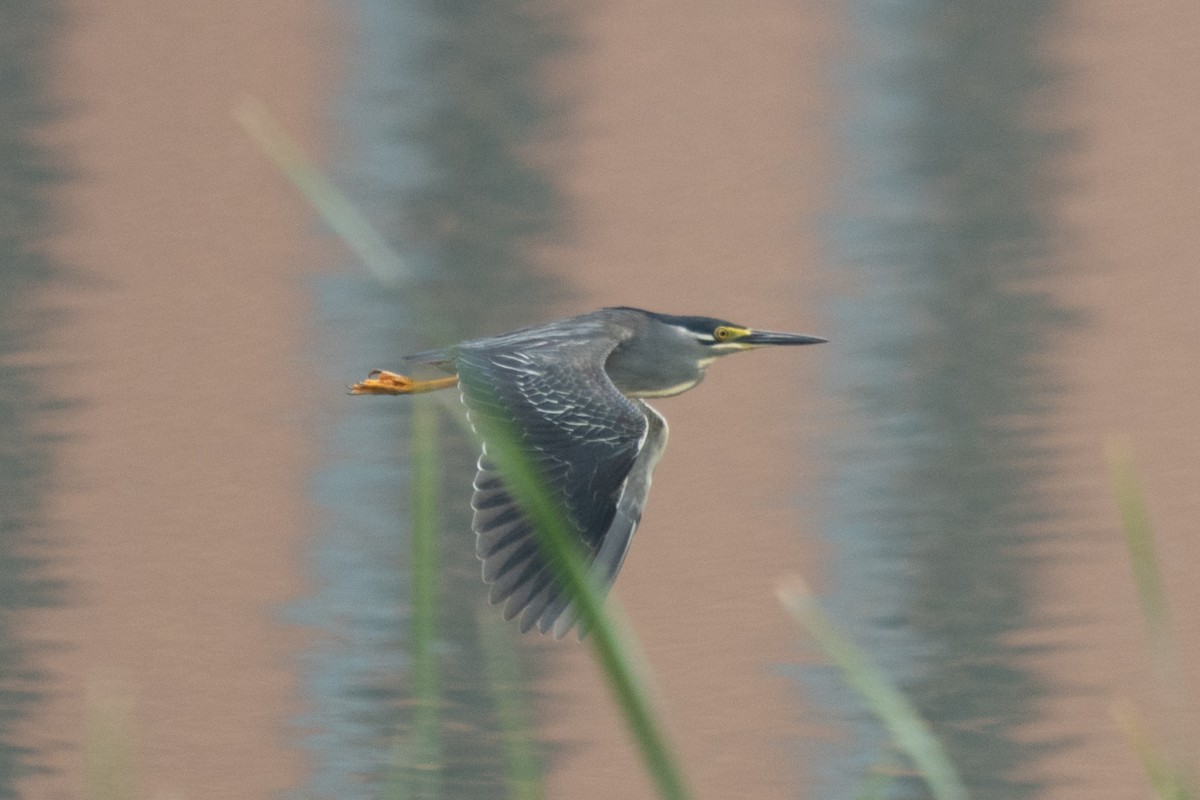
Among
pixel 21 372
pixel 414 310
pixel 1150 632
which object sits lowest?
pixel 1150 632

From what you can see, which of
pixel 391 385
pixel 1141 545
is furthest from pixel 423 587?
pixel 391 385

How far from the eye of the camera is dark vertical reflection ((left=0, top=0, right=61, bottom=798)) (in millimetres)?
7199

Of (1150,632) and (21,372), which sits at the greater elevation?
(21,372)

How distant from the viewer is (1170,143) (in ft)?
42.4

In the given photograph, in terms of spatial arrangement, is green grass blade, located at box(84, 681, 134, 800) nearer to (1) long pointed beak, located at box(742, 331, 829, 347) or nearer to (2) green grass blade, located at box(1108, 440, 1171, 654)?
(2) green grass blade, located at box(1108, 440, 1171, 654)

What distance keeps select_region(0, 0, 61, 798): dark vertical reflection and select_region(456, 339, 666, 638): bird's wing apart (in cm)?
268

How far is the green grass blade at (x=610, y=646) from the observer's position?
143cm

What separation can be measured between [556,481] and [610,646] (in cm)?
310

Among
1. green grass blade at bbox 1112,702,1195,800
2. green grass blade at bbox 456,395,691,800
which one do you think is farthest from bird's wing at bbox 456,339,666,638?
green grass blade at bbox 456,395,691,800

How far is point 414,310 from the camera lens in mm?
1575

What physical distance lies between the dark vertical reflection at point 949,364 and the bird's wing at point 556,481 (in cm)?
204

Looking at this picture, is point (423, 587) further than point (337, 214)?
Yes

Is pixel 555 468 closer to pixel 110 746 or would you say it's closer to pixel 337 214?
pixel 110 746

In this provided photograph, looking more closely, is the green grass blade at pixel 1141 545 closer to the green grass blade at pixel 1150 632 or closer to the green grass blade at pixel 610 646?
the green grass blade at pixel 1150 632
